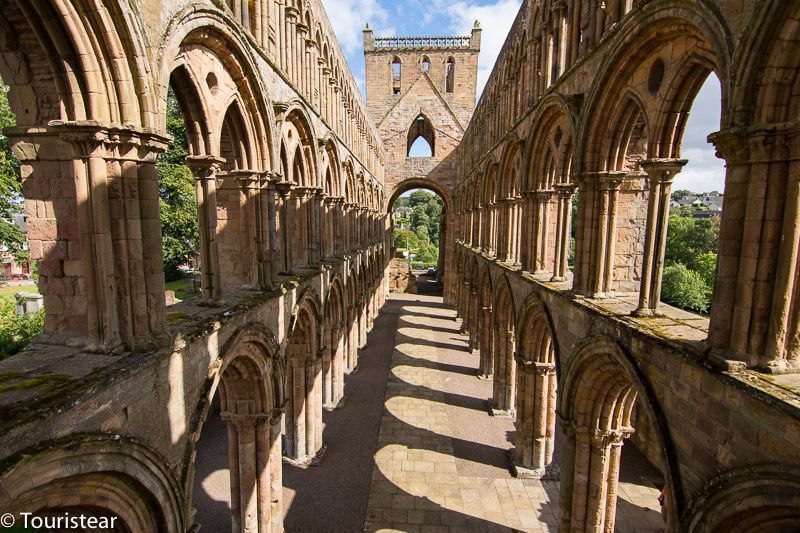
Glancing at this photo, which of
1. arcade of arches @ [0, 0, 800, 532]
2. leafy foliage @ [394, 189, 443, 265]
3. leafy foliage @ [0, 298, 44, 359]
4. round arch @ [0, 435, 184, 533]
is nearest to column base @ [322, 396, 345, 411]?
arcade of arches @ [0, 0, 800, 532]

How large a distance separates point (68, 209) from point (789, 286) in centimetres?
765

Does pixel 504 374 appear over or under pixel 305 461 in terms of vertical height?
over

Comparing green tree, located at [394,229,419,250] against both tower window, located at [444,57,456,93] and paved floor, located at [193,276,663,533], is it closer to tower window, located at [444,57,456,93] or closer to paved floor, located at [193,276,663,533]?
tower window, located at [444,57,456,93]

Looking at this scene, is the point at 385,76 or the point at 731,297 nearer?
the point at 731,297

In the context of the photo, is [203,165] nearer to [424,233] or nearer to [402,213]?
[424,233]

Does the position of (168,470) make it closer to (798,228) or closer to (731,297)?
(731,297)

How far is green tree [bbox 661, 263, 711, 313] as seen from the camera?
92.9ft

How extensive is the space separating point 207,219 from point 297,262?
6.05m

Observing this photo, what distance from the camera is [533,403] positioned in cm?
1180

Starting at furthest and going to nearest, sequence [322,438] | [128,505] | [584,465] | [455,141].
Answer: [455,141] → [322,438] → [584,465] → [128,505]

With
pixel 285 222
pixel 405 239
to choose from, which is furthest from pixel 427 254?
pixel 285 222

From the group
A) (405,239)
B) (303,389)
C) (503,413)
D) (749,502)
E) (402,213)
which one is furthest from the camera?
(402,213)

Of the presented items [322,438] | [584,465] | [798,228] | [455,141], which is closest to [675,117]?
[798,228]

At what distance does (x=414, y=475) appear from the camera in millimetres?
12031
